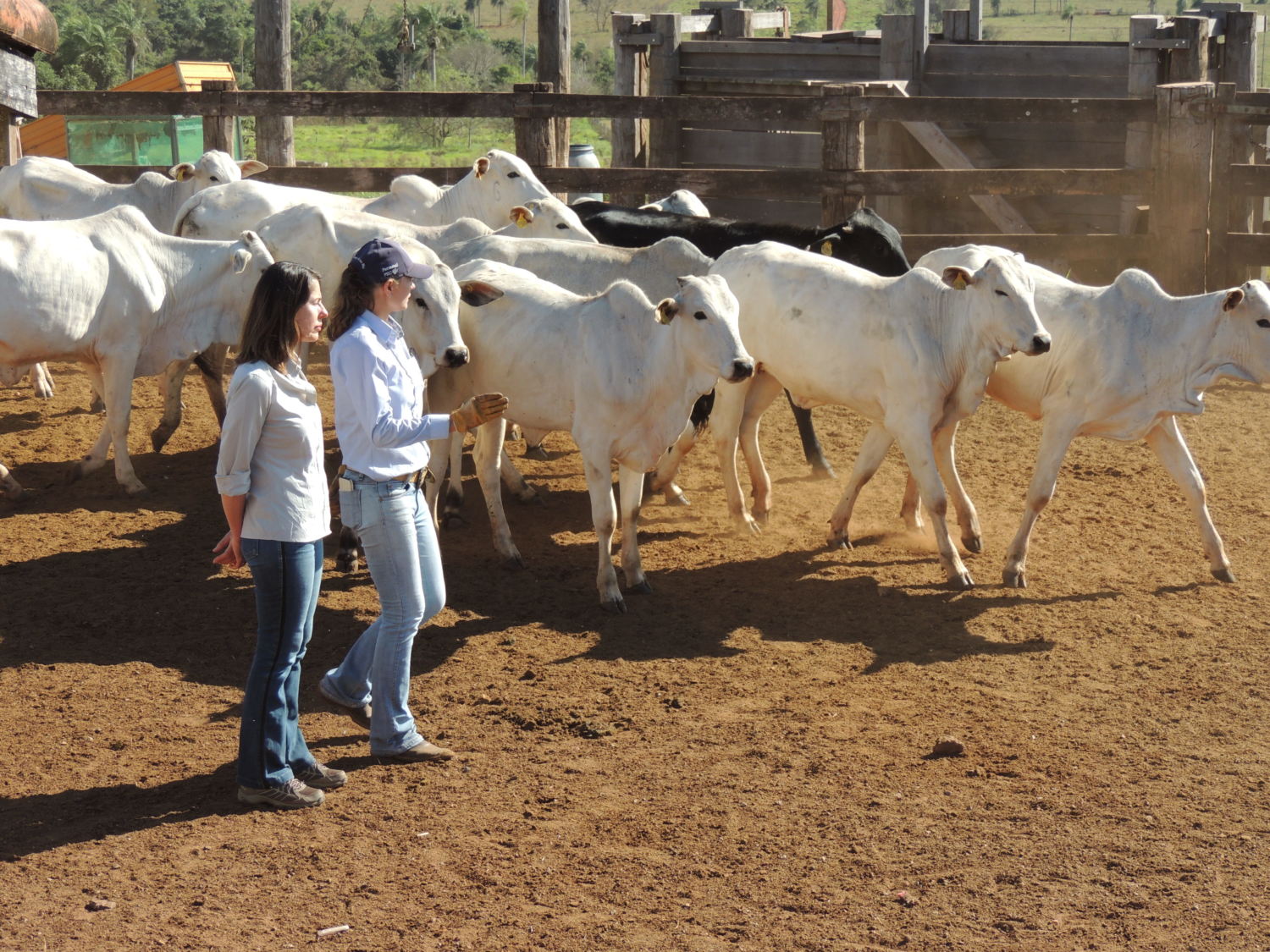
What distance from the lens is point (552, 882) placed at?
4992 mm

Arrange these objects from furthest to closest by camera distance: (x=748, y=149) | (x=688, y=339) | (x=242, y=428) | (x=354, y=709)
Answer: (x=748, y=149), (x=688, y=339), (x=354, y=709), (x=242, y=428)

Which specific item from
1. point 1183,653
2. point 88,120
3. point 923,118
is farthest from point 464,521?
point 88,120

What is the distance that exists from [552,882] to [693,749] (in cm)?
125

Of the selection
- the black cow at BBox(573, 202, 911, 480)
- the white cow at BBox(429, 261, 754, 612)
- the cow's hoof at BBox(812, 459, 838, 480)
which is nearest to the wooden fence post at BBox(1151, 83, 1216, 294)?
the black cow at BBox(573, 202, 911, 480)

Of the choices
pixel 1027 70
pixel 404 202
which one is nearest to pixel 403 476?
pixel 404 202

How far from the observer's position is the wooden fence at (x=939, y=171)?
1349 cm

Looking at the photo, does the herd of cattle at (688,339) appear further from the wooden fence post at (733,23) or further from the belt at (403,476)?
the wooden fence post at (733,23)

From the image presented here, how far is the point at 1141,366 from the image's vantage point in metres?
8.20

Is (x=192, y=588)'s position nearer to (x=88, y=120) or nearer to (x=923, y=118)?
(x=923, y=118)

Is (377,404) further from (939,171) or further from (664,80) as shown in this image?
(664,80)

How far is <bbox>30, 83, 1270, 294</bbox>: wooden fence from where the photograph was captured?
531 inches

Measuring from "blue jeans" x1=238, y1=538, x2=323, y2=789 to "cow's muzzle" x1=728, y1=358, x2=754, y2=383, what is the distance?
8.48 ft

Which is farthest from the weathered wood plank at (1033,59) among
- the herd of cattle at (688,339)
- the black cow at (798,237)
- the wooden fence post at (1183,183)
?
the herd of cattle at (688,339)

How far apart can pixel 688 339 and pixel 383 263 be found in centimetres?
251
